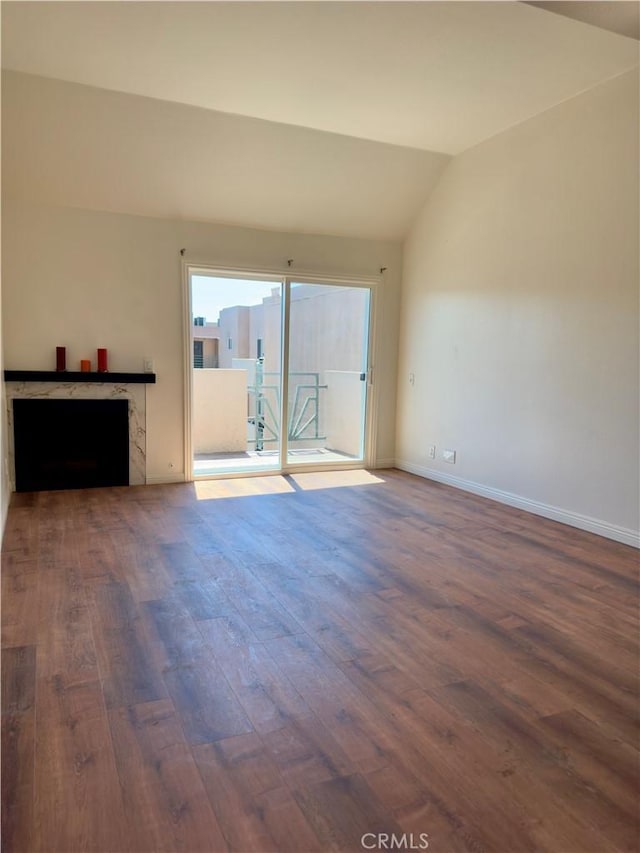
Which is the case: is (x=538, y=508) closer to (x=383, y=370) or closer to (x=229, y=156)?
(x=383, y=370)

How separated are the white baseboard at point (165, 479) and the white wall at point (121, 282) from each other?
0.01m

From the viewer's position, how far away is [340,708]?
1.79m

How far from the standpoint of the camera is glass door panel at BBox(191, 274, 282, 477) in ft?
16.8

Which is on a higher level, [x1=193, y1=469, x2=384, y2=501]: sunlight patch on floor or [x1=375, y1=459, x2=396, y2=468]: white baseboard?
[x1=375, y1=459, x2=396, y2=468]: white baseboard

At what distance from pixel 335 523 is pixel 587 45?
3318 millimetres

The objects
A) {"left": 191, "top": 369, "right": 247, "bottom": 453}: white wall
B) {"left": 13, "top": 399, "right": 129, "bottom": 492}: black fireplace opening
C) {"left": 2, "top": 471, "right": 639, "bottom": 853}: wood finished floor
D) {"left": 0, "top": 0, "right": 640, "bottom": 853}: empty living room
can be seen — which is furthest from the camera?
{"left": 191, "top": 369, "right": 247, "bottom": 453}: white wall

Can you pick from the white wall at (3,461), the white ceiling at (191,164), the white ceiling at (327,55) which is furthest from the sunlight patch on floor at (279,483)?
the white ceiling at (327,55)

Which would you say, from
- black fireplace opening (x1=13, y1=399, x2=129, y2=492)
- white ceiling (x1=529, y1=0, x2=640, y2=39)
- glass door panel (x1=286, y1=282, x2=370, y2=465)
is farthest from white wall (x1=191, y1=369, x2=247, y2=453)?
white ceiling (x1=529, y1=0, x2=640, y2=39)

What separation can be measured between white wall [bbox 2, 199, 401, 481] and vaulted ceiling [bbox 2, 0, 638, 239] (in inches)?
7.0

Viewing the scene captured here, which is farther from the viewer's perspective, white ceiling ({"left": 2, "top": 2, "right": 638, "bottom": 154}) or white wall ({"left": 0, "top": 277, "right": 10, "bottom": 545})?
white wall ({"left": 0, "top": 277, "right": 10, "bottom": 545})

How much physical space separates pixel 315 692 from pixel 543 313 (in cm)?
326

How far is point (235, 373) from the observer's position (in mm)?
6074

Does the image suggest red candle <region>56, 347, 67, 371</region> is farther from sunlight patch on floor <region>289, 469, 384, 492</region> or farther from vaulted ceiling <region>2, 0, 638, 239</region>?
sunlight patch on floor <region>289, 469, 384, 492</region>

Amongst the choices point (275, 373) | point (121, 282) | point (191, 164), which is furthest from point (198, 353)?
point (191, 164)
